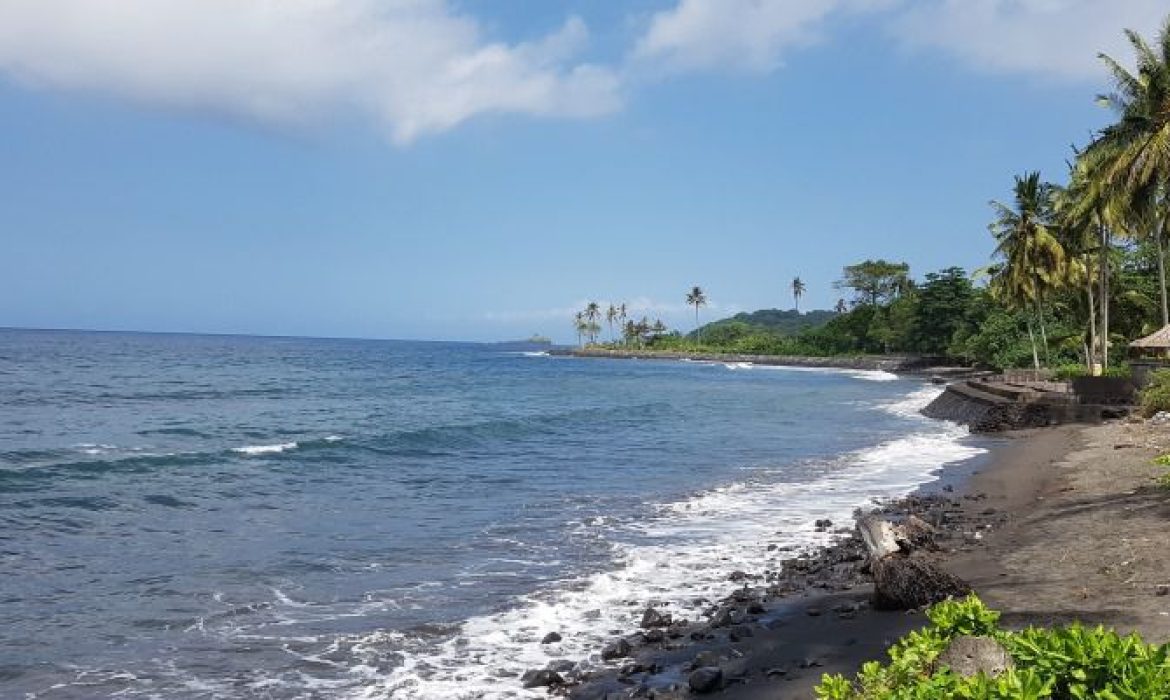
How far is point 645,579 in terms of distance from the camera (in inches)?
518

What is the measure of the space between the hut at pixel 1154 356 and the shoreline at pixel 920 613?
49.2 ft

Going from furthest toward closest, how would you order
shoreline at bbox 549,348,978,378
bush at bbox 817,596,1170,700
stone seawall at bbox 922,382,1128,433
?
shoreline at bbox 549,348,978,378 → stone seawall at bbox 922,382,1128,433 → bush at bbox 817,596,1170,700

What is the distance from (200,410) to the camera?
41750mm

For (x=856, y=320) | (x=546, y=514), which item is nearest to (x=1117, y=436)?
(x=546, y=514)

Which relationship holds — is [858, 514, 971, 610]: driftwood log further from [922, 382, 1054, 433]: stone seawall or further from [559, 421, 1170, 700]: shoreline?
[922, 382, 1054, 433]: stone seawall

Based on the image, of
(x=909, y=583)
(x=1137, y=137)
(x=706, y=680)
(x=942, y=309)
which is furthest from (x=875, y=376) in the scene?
(x=706, y=680)

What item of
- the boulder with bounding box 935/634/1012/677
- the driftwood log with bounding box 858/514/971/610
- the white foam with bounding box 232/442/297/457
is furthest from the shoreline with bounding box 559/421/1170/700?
the white foam with bounding box 232/442/297/457

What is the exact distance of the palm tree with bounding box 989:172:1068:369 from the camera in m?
45.6

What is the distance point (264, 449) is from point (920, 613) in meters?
24.0

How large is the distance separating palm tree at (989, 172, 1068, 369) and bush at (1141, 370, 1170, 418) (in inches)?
718

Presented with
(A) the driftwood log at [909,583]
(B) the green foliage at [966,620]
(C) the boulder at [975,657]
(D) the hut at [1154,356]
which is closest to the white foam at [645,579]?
(A) the driftwood log at [909,583]

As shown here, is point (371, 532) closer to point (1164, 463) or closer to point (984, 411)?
point (1164, 463)

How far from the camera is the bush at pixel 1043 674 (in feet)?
12.5

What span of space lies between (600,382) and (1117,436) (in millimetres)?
57653
